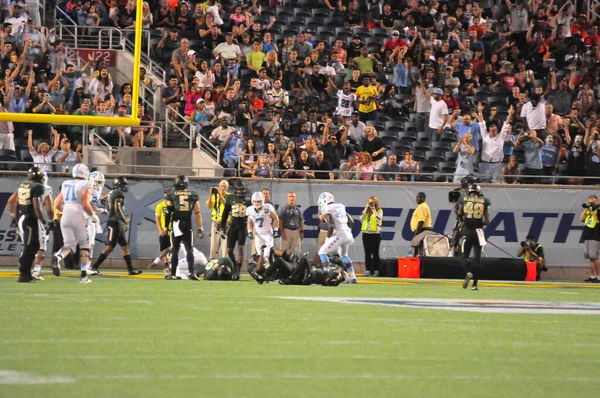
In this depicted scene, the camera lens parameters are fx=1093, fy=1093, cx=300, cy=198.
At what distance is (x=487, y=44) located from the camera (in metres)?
27.2

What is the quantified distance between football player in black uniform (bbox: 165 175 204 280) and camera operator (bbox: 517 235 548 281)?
7.76 meters

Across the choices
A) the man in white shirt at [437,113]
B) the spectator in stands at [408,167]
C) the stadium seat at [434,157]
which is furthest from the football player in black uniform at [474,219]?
the man in white shirt at [437,113]

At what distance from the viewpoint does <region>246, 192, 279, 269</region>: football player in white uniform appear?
778 inches

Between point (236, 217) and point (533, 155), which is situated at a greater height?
point (533, 155)

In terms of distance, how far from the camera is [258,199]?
64.7ft

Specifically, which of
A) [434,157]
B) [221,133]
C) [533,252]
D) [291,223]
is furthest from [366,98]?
[533,252]

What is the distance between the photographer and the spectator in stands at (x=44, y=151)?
21516mm

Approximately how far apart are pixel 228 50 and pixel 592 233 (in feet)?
28.9

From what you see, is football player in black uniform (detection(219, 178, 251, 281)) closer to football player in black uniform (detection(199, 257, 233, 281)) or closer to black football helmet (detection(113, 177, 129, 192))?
football player in black uniform (detection(199, 257, 233, 281))

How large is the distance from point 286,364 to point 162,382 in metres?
1.16

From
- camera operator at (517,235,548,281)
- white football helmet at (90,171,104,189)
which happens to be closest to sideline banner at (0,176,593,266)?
camera operator at (517,235,548,281)

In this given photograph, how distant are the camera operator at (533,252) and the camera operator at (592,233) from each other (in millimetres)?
909

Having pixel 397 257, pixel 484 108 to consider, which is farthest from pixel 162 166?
pixel 484 108

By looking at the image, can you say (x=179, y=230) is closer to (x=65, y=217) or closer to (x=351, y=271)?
(x=65, y=217)
